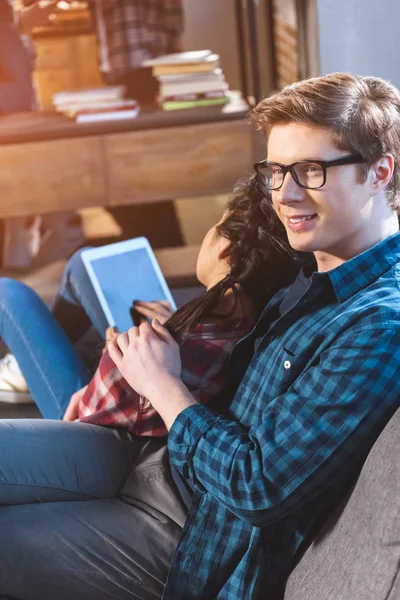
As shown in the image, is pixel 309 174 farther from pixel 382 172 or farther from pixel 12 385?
pixel 12 385

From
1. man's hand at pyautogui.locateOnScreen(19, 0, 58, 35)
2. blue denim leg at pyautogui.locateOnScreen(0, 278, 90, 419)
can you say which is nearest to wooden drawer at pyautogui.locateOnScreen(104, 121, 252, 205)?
man's hand at pyautogui.locateOnScreen(19, 0, 58, 35)

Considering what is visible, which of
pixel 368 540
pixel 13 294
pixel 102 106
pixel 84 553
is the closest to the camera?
pixel 368 540

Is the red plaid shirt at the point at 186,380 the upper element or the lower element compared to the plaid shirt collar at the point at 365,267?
lower

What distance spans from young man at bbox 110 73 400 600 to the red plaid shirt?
134mm

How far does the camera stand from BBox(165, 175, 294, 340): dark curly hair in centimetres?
136

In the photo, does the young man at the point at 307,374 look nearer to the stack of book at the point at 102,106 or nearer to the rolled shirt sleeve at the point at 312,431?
the rolled shirt sleeve at the point at 312,431

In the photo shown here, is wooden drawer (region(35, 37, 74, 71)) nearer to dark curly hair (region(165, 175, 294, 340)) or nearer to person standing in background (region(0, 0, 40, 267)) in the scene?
person standing in background (region(0, 0, 40, 267))

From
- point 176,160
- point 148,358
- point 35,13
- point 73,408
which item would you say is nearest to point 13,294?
point 73,408

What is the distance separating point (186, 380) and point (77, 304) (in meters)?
0.90

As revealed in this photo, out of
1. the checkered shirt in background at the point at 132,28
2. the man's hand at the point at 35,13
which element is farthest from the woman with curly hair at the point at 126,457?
the man's hand at the point at 35,13

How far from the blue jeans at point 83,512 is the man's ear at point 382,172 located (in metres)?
0.55

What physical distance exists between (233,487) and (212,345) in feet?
1.21

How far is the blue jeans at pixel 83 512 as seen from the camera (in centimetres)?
114

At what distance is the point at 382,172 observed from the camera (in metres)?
1.05
